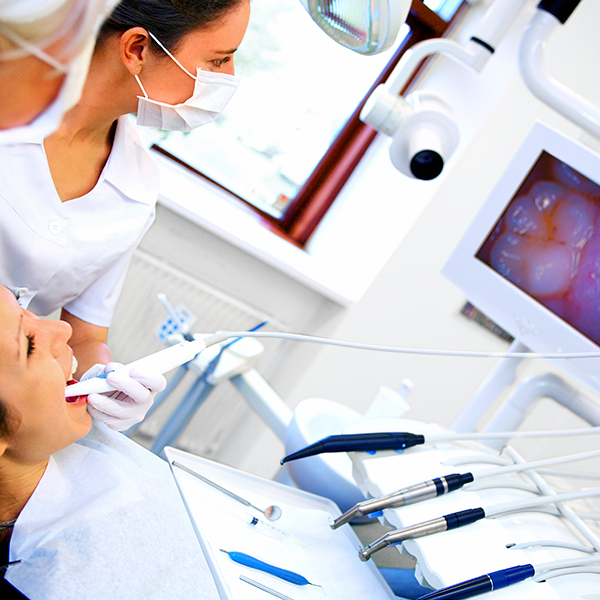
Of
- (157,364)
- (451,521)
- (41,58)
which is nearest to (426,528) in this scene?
(451,521)

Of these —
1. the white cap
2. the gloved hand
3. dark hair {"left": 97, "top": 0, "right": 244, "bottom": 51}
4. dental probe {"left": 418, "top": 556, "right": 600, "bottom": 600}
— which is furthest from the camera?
dark hair {"left": 97, "top": 0, "right": 244, "bottom": 51}

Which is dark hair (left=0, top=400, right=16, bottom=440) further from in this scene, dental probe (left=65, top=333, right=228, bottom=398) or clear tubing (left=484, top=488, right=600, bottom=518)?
clear tubing (left=484, top=488, right=600, bottom=518)

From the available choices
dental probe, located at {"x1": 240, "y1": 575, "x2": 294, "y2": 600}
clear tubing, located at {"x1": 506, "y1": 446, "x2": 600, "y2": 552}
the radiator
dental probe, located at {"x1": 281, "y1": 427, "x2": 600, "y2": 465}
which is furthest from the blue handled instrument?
the radiator

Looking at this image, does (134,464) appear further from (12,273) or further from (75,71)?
(75,71)

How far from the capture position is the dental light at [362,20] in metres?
0.69

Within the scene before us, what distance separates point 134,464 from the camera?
79cm

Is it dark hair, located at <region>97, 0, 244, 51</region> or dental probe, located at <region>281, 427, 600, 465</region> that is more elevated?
dark hair, located at <region>97, 0, 244, 51</region>

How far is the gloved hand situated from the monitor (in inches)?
27.9

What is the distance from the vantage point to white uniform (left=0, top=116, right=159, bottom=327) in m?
0.86

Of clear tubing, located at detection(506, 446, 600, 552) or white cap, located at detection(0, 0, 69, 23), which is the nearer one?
white cap, located at detection(0, 0, 69, 23)

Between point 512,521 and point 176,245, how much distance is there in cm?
148

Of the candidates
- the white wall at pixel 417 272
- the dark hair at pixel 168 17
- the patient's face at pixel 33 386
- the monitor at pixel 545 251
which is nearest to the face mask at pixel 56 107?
the patient's face at pixel 33 386

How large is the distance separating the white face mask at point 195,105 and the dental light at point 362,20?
0.21 metres

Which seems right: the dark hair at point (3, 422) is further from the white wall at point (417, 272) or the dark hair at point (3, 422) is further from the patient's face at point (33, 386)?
the white wall at point (417, 272)
